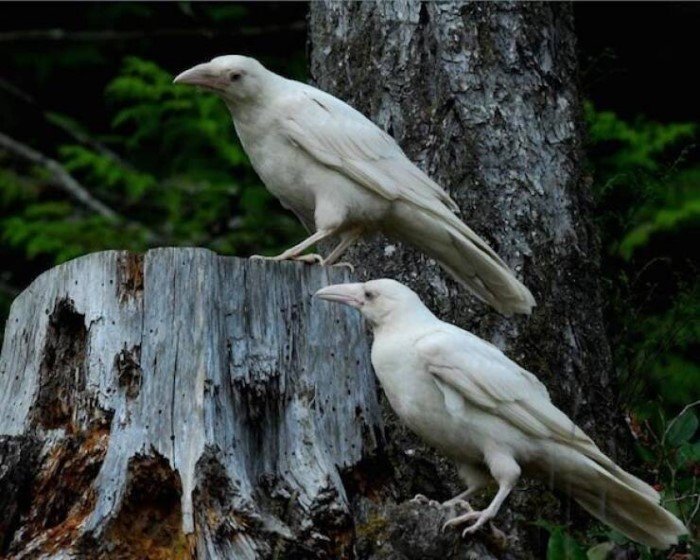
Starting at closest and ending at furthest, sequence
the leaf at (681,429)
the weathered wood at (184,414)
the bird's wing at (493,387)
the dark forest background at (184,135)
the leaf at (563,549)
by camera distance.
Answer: the weathered wood at (184,414)
the leaf at (563,549)
the bird's wing at (493,387)
the leaf at (681,429)
the dark forest background at (184,135)

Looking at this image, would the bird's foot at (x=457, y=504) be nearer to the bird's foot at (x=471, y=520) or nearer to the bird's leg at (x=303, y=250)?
the bird's foot at (x=471, y=520)

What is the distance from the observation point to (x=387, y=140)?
6.20 m

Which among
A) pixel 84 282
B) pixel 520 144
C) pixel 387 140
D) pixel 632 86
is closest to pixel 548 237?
pixel 520 144

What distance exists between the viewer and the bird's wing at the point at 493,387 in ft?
17.3

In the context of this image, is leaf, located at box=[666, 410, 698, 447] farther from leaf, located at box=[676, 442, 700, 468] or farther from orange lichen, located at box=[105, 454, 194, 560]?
orange lichen, located at box=[105, 454, 194, 560]

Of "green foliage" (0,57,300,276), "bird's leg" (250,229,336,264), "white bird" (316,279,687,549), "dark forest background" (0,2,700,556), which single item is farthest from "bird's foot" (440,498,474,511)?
"green foliage" (0,57,300,276)

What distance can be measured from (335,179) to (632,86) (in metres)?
6.04

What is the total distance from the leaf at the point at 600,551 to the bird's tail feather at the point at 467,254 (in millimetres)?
947

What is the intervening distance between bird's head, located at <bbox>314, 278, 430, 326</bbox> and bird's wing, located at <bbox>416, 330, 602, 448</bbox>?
203 mm

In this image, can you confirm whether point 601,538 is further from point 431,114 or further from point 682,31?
point 682,31

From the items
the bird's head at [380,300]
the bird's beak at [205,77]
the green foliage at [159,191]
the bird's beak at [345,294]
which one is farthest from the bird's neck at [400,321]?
the green foliage at [159,191]

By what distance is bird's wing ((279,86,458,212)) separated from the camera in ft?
19.8

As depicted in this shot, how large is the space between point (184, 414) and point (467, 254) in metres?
1.47

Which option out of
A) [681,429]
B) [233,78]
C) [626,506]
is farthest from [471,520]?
[233,78]
